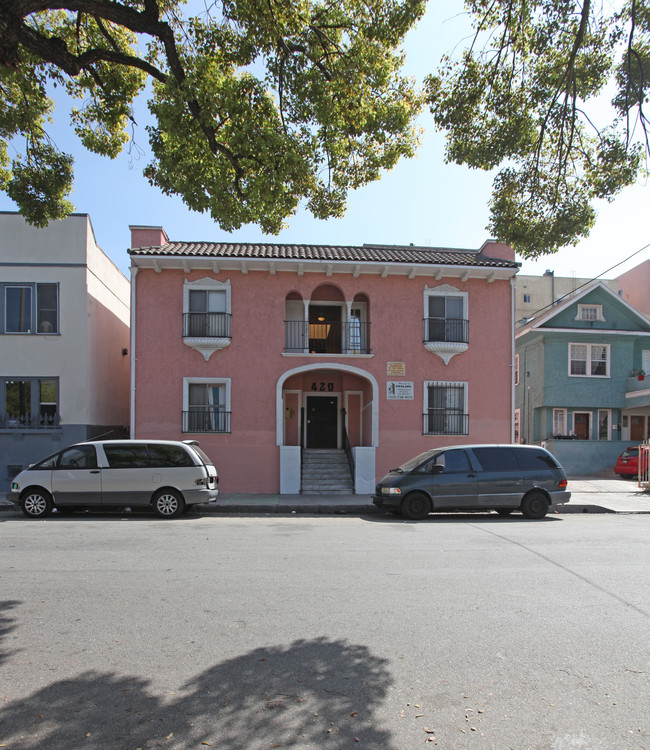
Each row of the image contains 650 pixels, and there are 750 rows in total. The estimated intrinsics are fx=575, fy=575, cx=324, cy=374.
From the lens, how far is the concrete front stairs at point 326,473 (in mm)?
17109

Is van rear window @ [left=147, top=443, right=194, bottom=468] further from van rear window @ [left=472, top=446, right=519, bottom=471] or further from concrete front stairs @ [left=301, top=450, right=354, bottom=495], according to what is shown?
van rear window @ [left=472, top=446, right=519, bottom=471]

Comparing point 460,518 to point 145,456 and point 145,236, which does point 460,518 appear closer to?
point 145,456

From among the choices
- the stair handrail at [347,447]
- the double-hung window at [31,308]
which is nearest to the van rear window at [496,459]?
the stair handrail at [347,447]

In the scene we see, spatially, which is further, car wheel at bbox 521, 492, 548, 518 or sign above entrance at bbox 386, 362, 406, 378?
sign above entrance at bbox 386, 362, 406, 378

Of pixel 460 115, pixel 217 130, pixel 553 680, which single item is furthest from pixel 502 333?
pixel 553 680

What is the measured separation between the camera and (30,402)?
17.3 m

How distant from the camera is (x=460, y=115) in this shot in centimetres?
814

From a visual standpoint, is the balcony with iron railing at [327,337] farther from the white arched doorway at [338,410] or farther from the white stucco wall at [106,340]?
the white stucco wall at [106,340]

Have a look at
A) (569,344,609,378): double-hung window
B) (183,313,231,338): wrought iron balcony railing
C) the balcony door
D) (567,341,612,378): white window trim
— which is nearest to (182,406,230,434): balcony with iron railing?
(183,313,231,338): wrought iron balcony railing

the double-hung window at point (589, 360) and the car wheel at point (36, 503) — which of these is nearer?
the car wheel at point (36, 503)

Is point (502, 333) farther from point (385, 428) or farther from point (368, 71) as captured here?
point (368, 71)

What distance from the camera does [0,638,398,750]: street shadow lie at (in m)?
3.20

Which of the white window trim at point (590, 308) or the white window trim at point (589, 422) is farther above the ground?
the white window trim at point (590, 308)

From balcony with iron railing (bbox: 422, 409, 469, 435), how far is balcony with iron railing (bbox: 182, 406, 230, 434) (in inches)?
249
